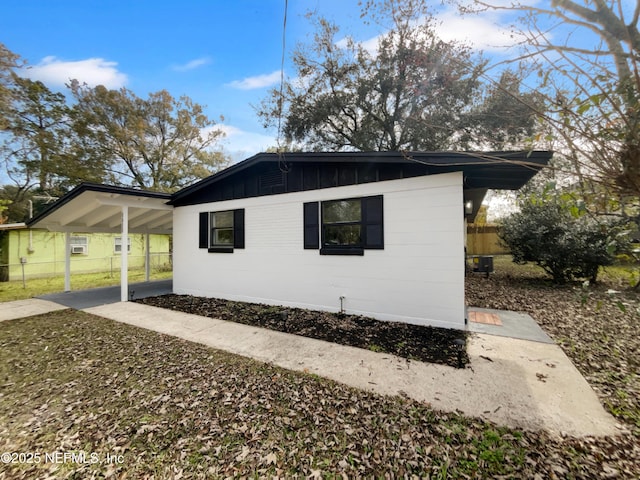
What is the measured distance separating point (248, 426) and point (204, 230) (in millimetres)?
6493

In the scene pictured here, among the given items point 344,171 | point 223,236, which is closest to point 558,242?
point 344,171

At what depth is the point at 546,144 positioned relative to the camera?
190 centimetres

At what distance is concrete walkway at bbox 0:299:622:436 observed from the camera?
250cm

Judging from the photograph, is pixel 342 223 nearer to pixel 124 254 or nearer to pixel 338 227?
pixel 338 227

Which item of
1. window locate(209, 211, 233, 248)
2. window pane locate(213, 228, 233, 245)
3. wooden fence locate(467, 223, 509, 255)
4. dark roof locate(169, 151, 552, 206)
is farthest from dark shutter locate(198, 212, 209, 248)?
wooden fence locate(467, 223, 509, 255)

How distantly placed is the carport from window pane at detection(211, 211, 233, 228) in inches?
60.8

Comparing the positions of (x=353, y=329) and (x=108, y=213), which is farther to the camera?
(x=108, y=213)

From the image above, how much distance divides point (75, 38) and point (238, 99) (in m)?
6.80

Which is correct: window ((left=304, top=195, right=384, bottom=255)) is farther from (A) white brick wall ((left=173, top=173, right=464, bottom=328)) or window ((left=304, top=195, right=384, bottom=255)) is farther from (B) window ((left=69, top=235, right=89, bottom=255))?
(B) window ((left=69, top=235, right=89, bottom=255))

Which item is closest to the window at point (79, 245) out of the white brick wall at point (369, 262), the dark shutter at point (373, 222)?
the white brick wall at point (369, 262)

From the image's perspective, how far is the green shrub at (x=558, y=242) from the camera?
791 centimetres

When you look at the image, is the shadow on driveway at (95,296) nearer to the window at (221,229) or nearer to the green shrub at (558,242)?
the window at (221,229)

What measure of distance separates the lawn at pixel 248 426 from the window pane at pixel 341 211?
10.7 feet

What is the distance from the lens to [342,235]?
5773 millimetres
